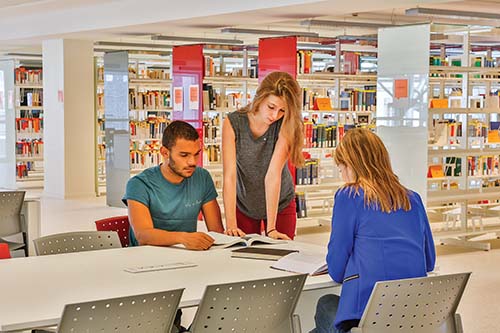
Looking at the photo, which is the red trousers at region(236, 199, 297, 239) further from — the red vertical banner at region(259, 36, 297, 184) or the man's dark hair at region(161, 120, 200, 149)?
the red vertical banner at region(259, 36, 297, 184)

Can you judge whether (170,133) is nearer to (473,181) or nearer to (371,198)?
(371,198)

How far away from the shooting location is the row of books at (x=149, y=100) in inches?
537

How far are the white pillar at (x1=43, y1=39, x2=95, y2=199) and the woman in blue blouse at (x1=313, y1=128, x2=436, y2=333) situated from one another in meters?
11.2

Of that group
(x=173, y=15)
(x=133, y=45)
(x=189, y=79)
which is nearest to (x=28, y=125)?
(x=133, y=45)

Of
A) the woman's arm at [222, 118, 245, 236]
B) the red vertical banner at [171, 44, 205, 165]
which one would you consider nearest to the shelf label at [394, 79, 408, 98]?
the red vertical banner at [171, 44, 205, 165]

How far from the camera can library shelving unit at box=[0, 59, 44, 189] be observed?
16438 millimetres

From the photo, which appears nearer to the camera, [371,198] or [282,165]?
[371,198]

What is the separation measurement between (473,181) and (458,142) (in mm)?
1348

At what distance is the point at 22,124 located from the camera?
1817 centimetres

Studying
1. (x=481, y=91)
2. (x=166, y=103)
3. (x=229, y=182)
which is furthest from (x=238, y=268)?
(x=481, y=91)

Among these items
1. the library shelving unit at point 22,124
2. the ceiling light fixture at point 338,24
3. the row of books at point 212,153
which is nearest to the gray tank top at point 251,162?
the ceiling light fixture at point 338,24

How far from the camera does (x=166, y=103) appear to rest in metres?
14.5

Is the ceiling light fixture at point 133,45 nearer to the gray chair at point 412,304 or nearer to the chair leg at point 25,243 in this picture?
the chair leg at point 25,243

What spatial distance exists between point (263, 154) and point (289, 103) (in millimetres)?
333
